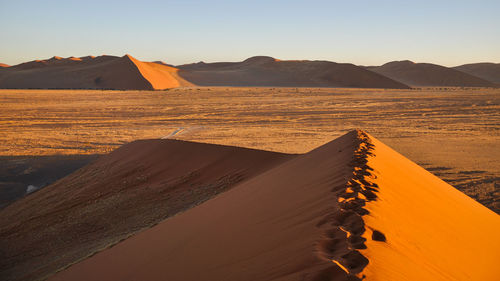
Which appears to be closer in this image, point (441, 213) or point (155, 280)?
point (155, 280)

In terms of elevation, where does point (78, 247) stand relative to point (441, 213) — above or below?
below

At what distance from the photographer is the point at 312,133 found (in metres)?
17.1

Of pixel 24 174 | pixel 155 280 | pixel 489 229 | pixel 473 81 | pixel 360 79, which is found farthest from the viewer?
pixel 473 81

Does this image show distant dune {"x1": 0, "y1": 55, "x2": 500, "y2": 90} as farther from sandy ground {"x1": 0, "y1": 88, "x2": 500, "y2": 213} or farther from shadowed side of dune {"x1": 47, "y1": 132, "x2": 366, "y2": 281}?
shadowed side of dune {"x1": 47, "y1": 132, "x2": 366, "y2": 281}

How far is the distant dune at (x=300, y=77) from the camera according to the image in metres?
73.2

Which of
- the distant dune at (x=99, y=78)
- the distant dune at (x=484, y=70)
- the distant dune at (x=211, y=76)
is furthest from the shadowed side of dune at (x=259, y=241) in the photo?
the distant dune at (x=484, y=70)

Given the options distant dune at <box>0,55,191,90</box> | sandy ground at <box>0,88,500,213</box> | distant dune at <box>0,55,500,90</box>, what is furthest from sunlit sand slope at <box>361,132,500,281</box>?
distant dune at <box>0,55,500,90</box>

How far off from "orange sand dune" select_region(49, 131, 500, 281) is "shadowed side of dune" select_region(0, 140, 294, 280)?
81.0 inches

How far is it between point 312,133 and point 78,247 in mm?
11640

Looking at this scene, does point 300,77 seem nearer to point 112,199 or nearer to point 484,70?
point 112,199

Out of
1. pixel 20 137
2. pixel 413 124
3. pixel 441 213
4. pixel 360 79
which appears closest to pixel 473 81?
pixel 360 79

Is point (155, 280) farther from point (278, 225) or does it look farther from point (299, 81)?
point (299, 81)

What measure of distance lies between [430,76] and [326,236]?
10346 cm

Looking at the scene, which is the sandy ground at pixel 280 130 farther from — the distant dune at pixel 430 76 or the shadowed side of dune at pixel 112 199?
the distant dune at pixel 430 76
